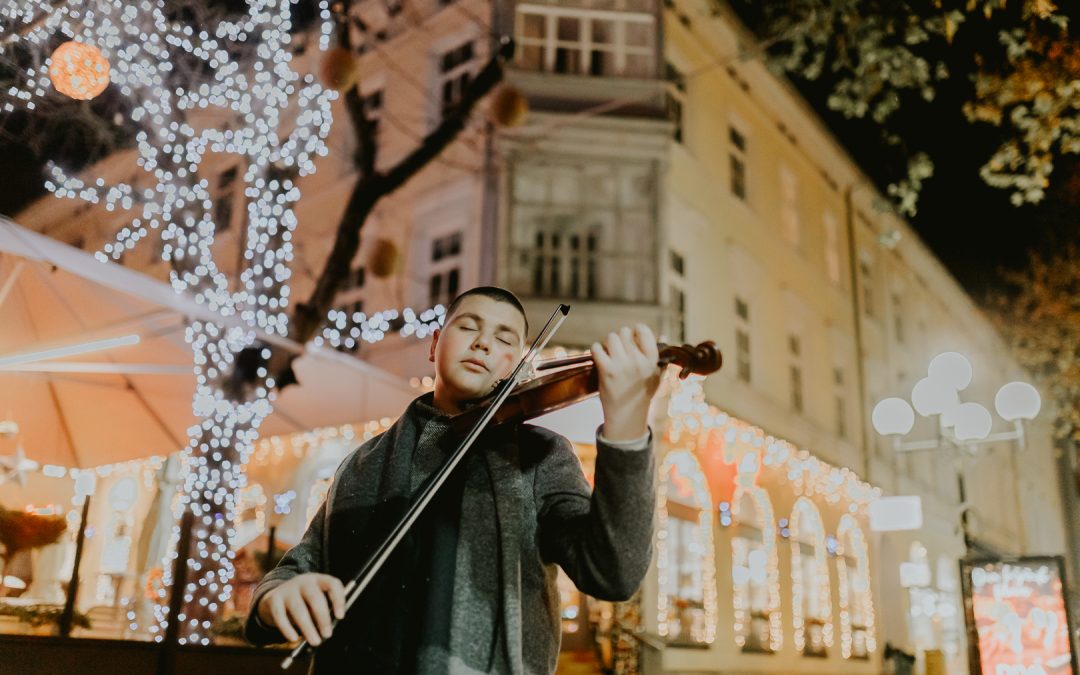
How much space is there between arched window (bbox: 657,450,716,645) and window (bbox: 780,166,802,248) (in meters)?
7.63

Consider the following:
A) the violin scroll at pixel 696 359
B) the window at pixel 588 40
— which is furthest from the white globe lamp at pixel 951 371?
the violin scroll at pixel 696 359

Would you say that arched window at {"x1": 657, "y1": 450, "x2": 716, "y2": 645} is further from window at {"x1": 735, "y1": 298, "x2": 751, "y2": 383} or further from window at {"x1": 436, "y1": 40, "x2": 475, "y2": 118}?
window at {"x1": 436, "y1": 40, "x2": 475, "y2": 118}

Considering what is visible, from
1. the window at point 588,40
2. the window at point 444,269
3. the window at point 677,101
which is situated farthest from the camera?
the window at point 677,101

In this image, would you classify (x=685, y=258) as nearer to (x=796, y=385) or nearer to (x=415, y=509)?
(x=796, y=385)

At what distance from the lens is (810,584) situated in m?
18.1

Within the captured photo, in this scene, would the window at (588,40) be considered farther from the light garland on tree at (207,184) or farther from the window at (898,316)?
the window at (898,316)

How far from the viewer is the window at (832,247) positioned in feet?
71.6

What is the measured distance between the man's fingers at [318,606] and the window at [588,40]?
12605 millimetres

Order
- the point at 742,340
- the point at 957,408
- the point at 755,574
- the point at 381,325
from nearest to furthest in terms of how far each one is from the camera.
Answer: the point at 957,408, the point at 381,325, the point at 755,574, the point at 742,340

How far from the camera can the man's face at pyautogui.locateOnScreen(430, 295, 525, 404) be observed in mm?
2100

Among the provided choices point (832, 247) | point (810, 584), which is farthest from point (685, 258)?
point (832, 247)

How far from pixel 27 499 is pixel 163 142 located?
4.14 meters

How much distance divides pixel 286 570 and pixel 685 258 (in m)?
13.8

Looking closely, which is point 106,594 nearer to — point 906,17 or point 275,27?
point 275,27
